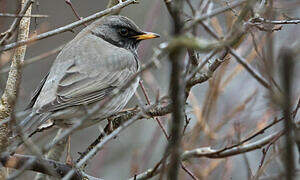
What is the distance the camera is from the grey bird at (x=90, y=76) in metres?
5.16

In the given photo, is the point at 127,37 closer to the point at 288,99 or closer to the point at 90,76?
the point at 90,76

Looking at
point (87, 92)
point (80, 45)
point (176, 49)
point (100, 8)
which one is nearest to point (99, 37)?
point (80, 45)

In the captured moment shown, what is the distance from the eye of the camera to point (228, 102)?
751 cm

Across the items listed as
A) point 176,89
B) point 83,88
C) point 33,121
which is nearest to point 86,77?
point 83,88

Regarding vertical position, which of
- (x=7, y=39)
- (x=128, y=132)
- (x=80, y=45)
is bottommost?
(x=128, y=132)

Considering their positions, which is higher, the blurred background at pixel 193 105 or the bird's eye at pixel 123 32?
the bird's eye at pixel 123 32

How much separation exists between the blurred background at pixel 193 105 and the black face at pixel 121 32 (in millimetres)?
358

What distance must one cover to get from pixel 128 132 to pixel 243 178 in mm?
2594

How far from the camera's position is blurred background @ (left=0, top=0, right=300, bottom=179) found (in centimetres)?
600

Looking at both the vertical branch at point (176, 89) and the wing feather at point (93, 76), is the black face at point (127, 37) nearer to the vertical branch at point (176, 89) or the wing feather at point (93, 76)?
the wing feather at point (93, 76)

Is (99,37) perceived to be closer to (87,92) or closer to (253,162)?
(87,92)

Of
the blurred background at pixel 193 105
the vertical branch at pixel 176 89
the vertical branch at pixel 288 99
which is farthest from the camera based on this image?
the blurred background at pixel 193 105

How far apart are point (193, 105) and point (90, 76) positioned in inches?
65.7

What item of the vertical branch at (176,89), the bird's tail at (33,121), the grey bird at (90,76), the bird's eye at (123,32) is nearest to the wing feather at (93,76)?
the grey bird at (90,76)
